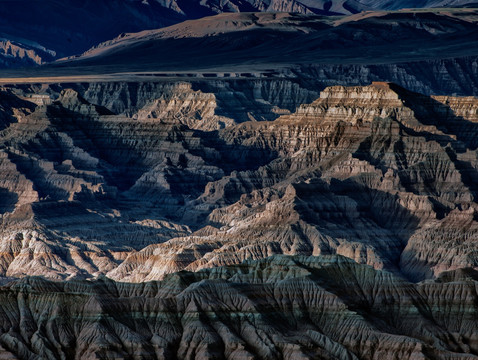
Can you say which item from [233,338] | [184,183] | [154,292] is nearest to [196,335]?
[233,338]

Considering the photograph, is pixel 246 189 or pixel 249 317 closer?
pixel 249 317

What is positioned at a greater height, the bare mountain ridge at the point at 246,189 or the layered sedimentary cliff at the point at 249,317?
the layered sedimentary cliff at the point at 249,317

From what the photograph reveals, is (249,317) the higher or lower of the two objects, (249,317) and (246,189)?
the higher

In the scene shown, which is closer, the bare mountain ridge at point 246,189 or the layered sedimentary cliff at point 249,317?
the layered sedimentary cliff at point 249,317

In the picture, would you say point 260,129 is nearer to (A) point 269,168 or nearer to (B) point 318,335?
(A) point 269,168
